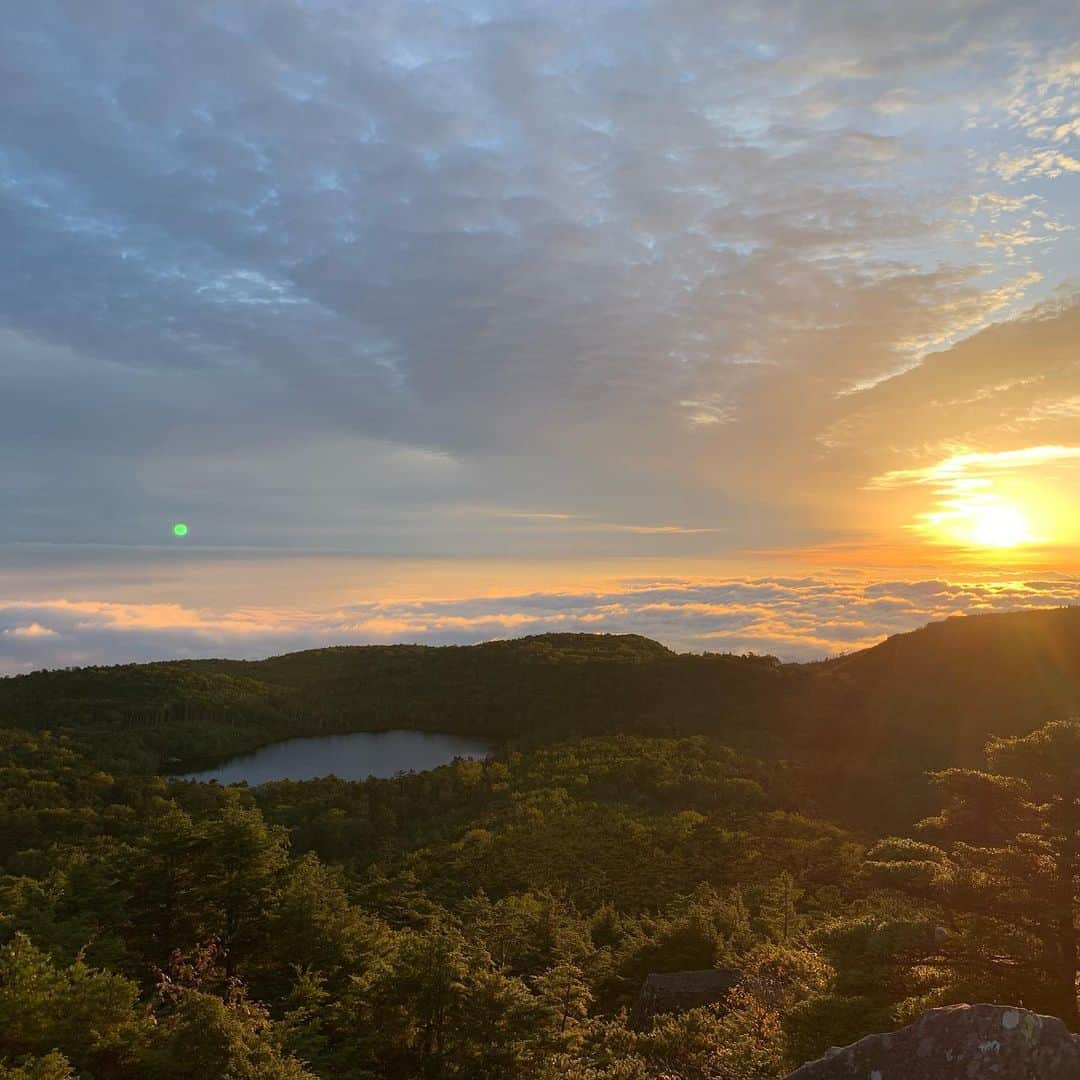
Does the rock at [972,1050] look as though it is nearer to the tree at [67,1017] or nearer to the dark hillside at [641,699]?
the tree at [67,1017]

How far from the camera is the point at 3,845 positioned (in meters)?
61.2

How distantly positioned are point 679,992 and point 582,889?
790 inches

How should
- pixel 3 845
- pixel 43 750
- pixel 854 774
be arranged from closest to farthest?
1. pixel 3 845
2. pixel 854 774
3. pixel 43 750

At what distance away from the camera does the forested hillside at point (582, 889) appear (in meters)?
14.1

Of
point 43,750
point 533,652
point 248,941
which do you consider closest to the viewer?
point 248,941

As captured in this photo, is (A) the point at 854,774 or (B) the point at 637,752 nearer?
(A) the point at 854,774

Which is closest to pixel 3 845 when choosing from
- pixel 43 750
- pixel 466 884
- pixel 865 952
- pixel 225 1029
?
pixel 43 750

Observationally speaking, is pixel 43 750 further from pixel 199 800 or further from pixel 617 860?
pixel 617 860

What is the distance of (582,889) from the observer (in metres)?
41.1

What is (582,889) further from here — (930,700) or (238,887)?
(930,700)

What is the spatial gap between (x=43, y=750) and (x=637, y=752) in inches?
3038

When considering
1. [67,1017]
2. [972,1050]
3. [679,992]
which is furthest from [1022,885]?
[67,1017]

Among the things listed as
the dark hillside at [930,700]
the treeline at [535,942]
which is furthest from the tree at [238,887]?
the dark hillside at [930,700]

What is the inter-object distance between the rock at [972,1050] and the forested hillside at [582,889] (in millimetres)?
5472
